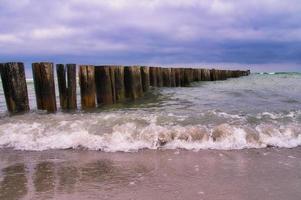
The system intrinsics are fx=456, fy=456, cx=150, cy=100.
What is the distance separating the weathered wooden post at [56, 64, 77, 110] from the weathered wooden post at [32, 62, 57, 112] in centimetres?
44

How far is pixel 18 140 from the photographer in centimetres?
679

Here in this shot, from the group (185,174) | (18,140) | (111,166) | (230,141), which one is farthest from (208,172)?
(18,140)

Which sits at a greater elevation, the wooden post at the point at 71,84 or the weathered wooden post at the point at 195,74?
the wooden post at the point at 71,84

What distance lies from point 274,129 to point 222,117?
4.74ft

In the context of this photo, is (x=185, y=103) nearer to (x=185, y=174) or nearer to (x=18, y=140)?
(x=18, y=140)

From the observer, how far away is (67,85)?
9719 millimetres

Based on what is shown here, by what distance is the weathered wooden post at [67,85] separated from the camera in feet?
31.6

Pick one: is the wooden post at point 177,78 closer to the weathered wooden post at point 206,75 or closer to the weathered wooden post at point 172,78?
the weathered wooden post at point 172,78

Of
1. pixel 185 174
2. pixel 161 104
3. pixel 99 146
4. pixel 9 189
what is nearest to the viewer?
pixel 9 189

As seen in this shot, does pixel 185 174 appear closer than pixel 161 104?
Yes

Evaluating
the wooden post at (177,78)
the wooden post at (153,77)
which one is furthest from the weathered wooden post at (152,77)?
the wooden post at (177,78)

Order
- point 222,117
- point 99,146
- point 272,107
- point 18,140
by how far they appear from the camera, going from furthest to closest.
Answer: point 272,107, point 222,117, point 18,140, point 99,146

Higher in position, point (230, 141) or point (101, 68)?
point (101, 68)

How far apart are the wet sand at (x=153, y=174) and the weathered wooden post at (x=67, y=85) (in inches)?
141
